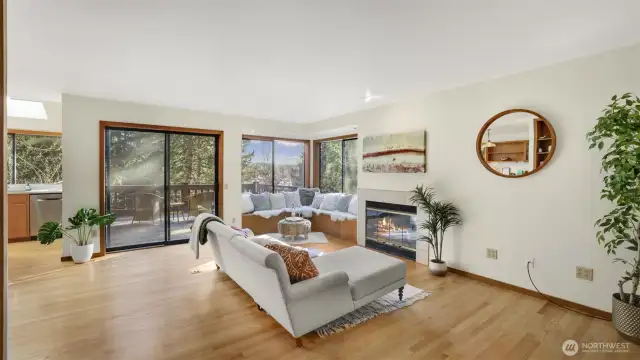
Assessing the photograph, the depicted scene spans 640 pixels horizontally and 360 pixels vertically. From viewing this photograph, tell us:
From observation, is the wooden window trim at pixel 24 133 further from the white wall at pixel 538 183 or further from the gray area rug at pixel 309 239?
the white wall at pixel 538 183

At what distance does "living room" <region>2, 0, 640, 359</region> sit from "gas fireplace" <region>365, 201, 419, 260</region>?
1.3 inches

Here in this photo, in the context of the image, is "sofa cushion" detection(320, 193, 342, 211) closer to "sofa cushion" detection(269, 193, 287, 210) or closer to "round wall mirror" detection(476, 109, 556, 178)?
"sofa cushion" detection(269, 193, 287, 210)

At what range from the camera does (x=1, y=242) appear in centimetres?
Result: 94

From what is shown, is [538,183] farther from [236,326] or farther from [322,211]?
[322,211]

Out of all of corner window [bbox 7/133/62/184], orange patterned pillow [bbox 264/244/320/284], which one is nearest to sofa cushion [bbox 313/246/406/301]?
orange patterned pillow [bbox 264/244/320/284]

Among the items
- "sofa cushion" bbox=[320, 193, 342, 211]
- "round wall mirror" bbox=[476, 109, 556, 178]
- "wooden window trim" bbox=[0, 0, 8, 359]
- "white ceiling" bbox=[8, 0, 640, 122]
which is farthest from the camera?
"sofa cushion" bbox=[320, 193, 342, 211]

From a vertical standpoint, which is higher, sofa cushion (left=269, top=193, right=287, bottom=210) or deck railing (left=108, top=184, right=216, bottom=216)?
deck railing (left=108, top=184, right=216, bottom=216)

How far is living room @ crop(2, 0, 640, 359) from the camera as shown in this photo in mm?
2189

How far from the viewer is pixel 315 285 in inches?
87.4

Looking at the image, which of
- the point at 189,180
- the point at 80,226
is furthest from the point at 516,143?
the point at 80,226

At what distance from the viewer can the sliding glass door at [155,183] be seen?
188 inches

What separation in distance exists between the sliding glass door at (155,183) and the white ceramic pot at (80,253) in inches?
20.5

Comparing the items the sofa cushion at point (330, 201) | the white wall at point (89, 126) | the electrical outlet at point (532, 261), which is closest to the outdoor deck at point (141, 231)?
the white wall at point (89, 126)

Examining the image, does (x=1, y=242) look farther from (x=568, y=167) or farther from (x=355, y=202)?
(x=355, y=202)
